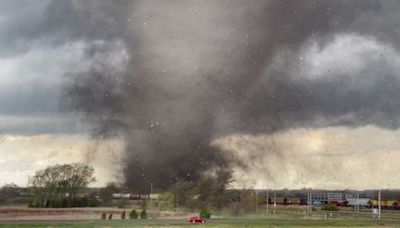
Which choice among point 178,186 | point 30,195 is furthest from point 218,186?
point 30,195

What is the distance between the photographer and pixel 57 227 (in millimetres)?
84125

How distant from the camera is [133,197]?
151375mm

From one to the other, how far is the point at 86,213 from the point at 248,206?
41260mm

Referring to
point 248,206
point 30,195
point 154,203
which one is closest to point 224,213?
point 248,206

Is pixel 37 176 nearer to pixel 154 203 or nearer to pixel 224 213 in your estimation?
pixel 154 203

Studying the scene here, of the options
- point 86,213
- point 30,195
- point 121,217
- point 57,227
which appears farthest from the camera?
point 30,195

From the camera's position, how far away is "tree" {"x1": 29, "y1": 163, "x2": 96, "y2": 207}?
128375mm

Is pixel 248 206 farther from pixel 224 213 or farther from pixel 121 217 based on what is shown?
pixel 121 217

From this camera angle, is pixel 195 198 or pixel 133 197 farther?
pixel 133 197

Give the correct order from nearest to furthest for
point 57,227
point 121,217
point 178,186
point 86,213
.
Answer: point 57,227 < point 121,217 < point 86,213 < point 178,186

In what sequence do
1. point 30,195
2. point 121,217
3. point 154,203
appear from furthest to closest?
point 154,203 → point 30,195 → point 121,217

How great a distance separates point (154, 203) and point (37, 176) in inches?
1122

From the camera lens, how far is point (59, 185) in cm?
13225

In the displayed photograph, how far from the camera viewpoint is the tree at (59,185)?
5054 inches
